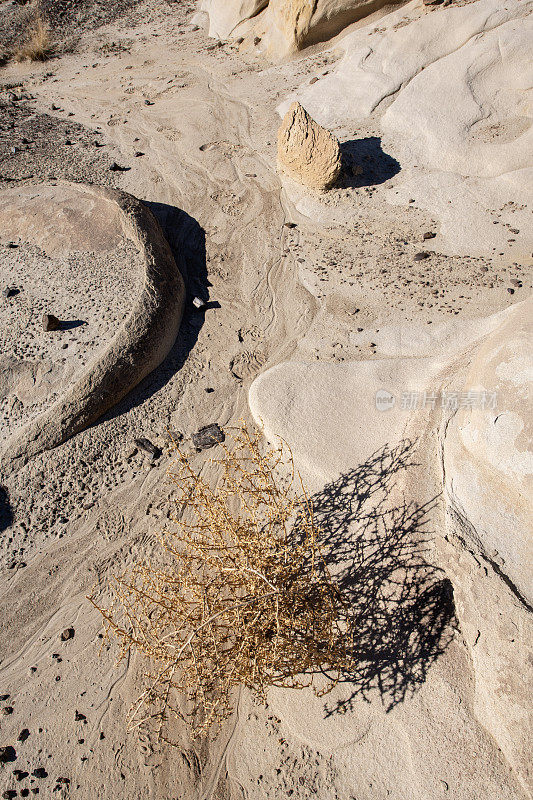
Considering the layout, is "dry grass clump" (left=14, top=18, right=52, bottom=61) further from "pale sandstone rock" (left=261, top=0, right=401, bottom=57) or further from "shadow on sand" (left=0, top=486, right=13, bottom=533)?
"shadow on sand" (left=0, top=486, right=13, bottom=533)

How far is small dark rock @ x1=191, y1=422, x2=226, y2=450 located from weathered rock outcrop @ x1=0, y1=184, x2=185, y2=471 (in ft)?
2.79

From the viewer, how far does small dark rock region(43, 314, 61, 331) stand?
4.83 metres

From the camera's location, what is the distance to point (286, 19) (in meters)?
8.59

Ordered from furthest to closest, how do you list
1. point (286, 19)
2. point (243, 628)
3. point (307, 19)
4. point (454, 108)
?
point (286, 19)
point (307, 19)
point (454, 108)
point (243, 628)

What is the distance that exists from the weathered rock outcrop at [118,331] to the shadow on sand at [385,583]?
7.21 feet

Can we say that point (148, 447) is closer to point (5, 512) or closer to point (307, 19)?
point (5, 512)

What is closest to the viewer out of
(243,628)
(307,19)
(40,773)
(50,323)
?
(243,628)

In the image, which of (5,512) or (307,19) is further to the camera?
(307,19)

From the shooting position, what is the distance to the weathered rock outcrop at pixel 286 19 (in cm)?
824

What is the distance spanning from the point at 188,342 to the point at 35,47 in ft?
28.9

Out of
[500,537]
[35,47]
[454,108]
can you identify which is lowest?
[500,537]

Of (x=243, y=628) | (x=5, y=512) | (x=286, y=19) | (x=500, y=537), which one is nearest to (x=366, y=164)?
(x=286, y=19)

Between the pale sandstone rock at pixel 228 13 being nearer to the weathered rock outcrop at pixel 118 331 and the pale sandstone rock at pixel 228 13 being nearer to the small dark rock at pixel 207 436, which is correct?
the weathered rock outcrop at pixel 118 331

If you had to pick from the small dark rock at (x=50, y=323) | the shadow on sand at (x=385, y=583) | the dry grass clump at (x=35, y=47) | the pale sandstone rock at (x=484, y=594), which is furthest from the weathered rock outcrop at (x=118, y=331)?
the dry grass clump at (x=35, y=47)
